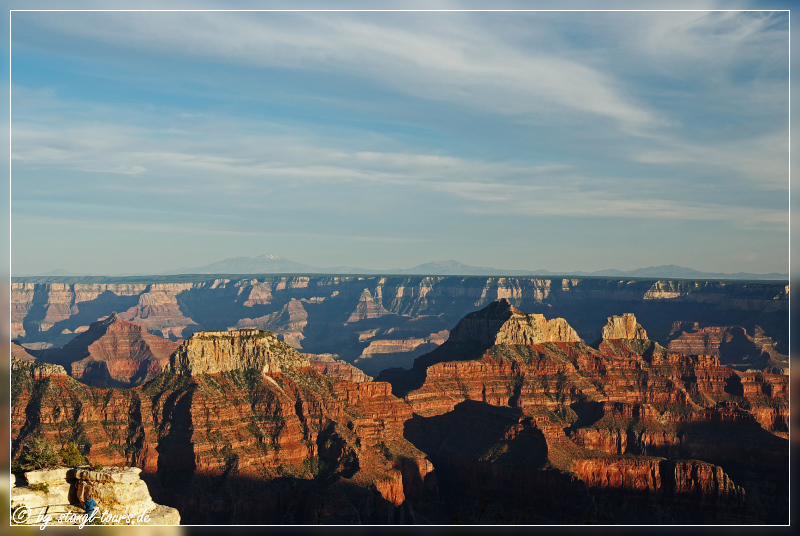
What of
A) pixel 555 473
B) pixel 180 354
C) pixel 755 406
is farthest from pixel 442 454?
pixel 755 406

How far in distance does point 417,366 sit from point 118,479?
14757cm

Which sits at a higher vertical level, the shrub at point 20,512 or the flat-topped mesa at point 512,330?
the flat-topped mesa at point 512,330

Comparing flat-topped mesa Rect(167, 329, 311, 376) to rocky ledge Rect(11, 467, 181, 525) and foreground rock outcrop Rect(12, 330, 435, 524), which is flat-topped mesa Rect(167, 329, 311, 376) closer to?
foreground rock outcrop Rect(12, 330, 435, 524)

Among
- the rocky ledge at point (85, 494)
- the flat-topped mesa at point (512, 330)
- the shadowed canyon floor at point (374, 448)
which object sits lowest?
the shadowed canyon floor at point (374, 448)

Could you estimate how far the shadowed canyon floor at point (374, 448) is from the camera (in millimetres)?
109062

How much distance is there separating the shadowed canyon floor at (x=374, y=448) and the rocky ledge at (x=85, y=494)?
5521 centimetres

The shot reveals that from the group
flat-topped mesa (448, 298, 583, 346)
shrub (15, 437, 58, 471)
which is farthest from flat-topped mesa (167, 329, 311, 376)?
shrub (15, 437, 58, 471)

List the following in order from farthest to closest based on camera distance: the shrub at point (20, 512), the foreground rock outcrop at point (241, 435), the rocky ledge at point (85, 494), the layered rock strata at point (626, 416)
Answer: the layered rock strata at point (626, 416) < the foreground rock outcrop at point (241, 435) < the rocky ledge at point (85, 494) < the shrub at point (20, 512)

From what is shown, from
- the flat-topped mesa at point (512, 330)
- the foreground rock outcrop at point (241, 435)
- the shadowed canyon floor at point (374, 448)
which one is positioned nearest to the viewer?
the foreground rock outcrop at point (241, 435)

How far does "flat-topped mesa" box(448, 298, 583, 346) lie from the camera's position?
18938 cm

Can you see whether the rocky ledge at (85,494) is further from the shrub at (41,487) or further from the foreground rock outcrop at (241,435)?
the foreground rock outcrop at (241,435)

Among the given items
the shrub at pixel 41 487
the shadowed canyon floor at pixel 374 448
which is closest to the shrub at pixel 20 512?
the shrub at pixel 41 487

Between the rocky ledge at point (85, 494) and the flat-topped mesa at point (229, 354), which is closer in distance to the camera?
the rocky ledge at point (85, 494)

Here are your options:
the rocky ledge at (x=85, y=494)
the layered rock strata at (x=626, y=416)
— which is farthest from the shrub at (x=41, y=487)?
the layered rock strata at (x=626, y=416)
